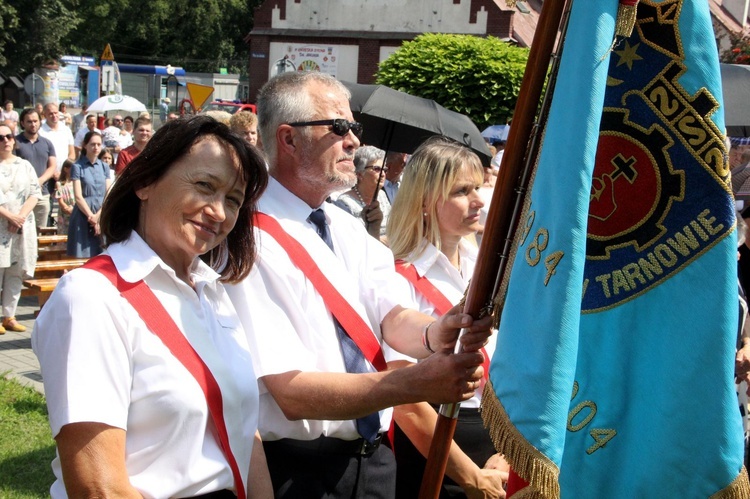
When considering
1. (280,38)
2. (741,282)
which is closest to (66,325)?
(741,282)

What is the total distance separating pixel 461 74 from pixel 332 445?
1463 cm

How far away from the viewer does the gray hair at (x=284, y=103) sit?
305 cm

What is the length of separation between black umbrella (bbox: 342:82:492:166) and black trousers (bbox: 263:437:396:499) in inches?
192

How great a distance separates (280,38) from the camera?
106ft

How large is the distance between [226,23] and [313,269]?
6003cm

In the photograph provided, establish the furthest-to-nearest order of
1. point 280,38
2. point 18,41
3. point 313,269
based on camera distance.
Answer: point 18,41, point 280,38, point 313,269

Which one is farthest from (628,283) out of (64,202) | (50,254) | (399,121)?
(64,202)

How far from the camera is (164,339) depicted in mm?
2277

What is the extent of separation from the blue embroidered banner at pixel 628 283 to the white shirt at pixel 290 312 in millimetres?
677

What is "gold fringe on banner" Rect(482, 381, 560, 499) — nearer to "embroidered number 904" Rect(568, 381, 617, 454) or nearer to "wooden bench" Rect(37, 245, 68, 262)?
"embroidered number 904" Rect(568, 381, 617, 454)

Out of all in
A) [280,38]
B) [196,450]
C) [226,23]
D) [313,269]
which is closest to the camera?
[196,450]

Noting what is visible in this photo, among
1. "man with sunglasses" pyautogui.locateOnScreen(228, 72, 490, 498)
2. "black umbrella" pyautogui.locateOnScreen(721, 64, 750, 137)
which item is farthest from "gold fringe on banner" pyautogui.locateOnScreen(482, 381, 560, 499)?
"black umbrella" pyautogui.locateOnScreen(721, 64, 750, 137)

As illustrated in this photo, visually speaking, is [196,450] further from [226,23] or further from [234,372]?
[226,23]

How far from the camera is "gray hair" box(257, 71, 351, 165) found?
305cm
